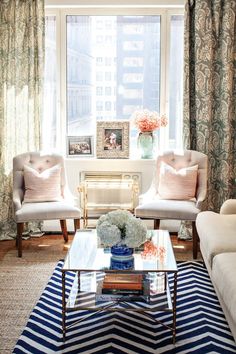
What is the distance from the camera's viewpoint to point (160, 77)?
5.44 meters

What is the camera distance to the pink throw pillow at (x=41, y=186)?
4.91m

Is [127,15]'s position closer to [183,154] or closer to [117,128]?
[117,128]

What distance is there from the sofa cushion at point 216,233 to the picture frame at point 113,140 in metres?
1.47

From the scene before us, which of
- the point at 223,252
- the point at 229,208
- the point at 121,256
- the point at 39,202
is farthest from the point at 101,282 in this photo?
the point at 39,202

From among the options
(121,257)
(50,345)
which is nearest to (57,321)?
(50,345)

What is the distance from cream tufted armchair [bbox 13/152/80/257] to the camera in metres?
4.61

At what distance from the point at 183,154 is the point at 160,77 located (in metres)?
0.91

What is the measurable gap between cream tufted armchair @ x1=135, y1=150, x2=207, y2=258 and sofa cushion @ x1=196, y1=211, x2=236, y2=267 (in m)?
0.34

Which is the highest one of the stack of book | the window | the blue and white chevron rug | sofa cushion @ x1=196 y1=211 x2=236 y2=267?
the window

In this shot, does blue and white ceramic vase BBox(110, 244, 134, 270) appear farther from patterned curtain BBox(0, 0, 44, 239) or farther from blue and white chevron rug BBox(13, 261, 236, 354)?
patterned curtain BBox(0, 0, 44, 239)

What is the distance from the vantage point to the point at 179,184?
4.93m

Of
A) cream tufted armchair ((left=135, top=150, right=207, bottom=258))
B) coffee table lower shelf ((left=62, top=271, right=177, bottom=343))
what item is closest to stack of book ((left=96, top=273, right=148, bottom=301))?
coffee table lower shelf ((left=62, top=271, right=177, bottom=343))

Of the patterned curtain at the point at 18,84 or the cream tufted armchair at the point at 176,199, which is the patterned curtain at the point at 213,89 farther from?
the patterned curtain at the point at 18,84

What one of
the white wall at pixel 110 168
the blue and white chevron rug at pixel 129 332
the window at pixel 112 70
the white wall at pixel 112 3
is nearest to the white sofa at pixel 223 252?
the blue and white chevron rug at pixel 129 332
